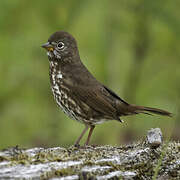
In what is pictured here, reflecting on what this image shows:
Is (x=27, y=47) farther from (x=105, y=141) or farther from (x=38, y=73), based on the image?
(x=105, y=141)

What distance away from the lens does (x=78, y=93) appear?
18.9 ft

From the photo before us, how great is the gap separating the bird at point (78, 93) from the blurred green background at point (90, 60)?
1437 millimetres

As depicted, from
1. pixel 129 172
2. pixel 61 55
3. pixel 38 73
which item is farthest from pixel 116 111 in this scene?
pixel 38 73

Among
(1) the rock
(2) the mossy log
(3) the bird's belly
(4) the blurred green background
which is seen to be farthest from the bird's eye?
(1) the rock

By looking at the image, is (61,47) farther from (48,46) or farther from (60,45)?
(48,46)

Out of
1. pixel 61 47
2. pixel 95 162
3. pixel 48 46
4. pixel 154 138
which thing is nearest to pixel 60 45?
pixel 61 47

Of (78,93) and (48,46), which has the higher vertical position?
(48,46)

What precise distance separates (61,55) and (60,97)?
1.92ft

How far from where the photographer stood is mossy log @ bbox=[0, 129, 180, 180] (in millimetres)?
3980

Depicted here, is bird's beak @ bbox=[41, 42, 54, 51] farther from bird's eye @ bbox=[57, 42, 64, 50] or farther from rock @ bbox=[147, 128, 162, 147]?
rock @ bbox=[147, 128, 162, 147]

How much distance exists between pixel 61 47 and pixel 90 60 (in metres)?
2.12

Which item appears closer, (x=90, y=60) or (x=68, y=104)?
(x=68, y=104)

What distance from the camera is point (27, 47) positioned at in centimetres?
739

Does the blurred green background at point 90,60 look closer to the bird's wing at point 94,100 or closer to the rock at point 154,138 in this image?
the bird's wing at point 94,100
